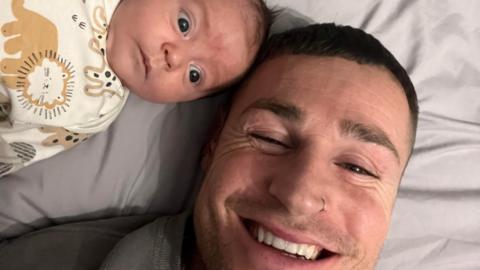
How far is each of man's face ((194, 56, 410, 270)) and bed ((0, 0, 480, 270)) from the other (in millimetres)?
265

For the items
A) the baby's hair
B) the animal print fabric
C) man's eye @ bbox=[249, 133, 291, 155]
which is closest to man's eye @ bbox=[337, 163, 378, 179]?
man's eye @ bbox=[249, 133, 291, 155]

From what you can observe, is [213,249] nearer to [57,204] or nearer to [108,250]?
[108,250]

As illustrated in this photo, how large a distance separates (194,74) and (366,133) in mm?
460

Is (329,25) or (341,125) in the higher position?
(329,25)

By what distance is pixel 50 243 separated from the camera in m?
1.34

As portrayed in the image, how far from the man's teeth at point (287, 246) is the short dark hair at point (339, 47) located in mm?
393

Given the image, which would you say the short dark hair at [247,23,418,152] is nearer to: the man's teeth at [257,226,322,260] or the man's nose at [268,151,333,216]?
the man's nose at [268,151,333,216]

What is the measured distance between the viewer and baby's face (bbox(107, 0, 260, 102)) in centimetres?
136

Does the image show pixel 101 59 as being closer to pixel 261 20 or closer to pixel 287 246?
pixel 261 20

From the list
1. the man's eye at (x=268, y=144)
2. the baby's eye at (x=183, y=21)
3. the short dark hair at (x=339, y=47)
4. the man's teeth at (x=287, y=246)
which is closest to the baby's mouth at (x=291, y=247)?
the man's teeth at (x=287, y=246)

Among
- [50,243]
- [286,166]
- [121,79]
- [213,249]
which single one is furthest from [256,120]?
[50,243]

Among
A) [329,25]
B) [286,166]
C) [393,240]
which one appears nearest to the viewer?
[286,166]

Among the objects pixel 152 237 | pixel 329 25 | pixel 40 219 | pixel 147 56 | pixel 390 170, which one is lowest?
pixel 40 219

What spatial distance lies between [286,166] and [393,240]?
1.72 feet
